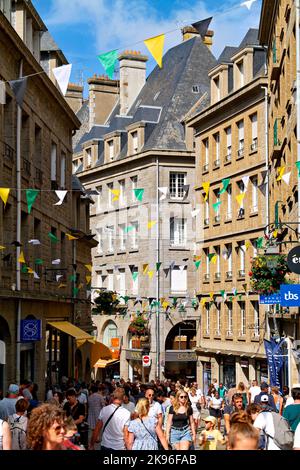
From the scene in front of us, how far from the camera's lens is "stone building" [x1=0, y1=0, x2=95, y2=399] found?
25062mm

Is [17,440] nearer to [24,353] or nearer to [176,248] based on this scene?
[24,353]

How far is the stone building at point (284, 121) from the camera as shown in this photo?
27391 millimetres

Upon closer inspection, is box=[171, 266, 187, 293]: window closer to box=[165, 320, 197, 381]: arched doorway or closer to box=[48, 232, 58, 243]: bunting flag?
box=[165, 320, 197, 381]: arched doorway

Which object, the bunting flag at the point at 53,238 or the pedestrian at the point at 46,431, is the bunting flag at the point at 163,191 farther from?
the pedestrian at the point at 46,431

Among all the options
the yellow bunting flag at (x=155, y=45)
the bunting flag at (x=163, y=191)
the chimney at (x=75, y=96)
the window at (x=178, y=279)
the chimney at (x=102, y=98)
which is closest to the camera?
the yellow bunting flag at (x=155, y=45)

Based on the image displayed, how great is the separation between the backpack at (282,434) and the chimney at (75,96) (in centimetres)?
6046

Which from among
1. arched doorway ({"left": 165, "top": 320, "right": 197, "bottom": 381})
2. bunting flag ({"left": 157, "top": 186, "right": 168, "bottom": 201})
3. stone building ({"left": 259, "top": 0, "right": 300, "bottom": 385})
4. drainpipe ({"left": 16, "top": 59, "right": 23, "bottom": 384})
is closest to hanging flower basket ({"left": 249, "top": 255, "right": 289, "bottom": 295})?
stone building ({"left": 259, "top": 0, "right": 300, "bottom": 385})

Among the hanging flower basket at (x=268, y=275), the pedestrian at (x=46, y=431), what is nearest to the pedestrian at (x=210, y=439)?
the pedestrian at (x=46, y=431)

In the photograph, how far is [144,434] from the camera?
1223cm

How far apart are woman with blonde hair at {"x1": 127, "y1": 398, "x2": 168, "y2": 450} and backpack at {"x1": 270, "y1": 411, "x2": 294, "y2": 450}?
1.47 metres

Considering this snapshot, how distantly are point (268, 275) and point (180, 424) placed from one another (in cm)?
1564

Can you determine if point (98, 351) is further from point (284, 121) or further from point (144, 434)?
point (144, 434)
